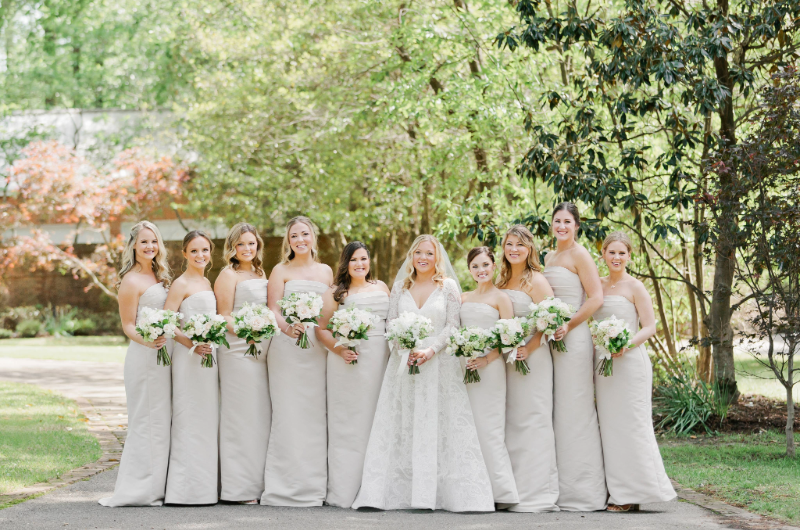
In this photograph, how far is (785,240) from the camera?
29.5 feet

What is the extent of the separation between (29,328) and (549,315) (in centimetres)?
2544

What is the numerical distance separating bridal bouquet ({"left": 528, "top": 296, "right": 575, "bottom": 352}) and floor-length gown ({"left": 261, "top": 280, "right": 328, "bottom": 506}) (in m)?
1.78

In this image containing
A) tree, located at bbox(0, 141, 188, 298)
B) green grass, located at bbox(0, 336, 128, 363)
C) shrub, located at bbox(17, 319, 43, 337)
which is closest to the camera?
green grass, located at bbox(0, 336, 128, 363)

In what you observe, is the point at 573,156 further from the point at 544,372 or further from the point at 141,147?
the point at 141,147

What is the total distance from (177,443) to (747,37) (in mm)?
8720

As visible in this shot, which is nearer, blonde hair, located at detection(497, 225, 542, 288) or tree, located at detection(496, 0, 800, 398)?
blonde hair, located at detection(497, 225, 542, 288)

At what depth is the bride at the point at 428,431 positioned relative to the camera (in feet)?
22.1

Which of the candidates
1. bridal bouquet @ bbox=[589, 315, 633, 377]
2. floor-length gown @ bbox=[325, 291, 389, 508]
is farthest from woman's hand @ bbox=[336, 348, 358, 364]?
bridal bouquet @ bbox=[589, 315, 633, 377]

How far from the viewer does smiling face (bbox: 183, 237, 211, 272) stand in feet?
23.5

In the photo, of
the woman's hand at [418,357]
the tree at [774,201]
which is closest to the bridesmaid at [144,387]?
the woman's hand at [418,357]

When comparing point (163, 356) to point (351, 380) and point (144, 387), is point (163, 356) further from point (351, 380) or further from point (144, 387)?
point (351, 380)

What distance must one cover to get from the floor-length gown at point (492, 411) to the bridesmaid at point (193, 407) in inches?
84.0

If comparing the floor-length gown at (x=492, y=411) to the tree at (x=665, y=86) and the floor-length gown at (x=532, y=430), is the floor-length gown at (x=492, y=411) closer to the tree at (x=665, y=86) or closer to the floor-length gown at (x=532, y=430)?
the floor-length gown at (x=532, y=430)

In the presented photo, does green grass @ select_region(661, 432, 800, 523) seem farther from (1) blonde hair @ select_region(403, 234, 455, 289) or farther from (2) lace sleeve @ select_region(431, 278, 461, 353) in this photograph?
(1) blonde hair @ select_region(403, 234, 455, 289)
